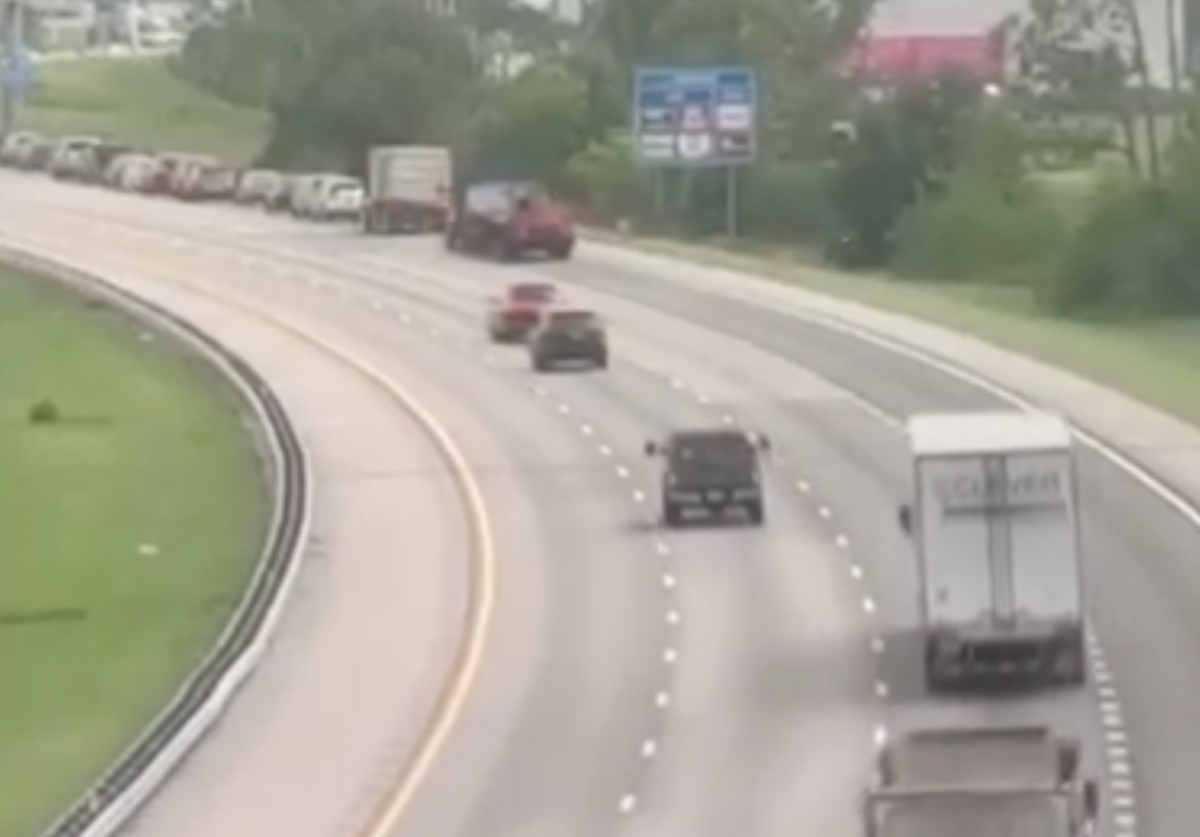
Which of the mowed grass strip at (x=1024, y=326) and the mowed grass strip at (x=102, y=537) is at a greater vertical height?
the mowed grass strip at (x=102, y=537)

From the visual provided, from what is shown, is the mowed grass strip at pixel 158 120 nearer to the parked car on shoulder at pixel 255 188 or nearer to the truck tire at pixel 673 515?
the parked car on shoulder at pixel 255 188

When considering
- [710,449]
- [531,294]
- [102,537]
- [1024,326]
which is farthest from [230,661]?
[1024,326]

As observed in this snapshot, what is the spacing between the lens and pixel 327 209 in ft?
420

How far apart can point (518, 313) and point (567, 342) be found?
600 centimetres

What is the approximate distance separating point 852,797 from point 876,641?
9.99 m

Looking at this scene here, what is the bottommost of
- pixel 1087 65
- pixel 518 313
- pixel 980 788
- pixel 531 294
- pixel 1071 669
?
pixel 1071 669

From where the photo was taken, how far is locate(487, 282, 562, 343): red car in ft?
297

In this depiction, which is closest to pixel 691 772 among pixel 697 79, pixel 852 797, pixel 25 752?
pixel 852 797

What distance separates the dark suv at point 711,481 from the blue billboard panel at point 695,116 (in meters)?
55.3

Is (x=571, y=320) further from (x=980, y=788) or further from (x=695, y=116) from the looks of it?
(x=980, y=788)

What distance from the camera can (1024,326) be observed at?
94.3 meters

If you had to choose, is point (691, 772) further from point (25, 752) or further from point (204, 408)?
point (204, 408)

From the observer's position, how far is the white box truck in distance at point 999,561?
47.6 metres

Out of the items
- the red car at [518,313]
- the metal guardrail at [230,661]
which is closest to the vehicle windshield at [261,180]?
the red car at [518,313]
